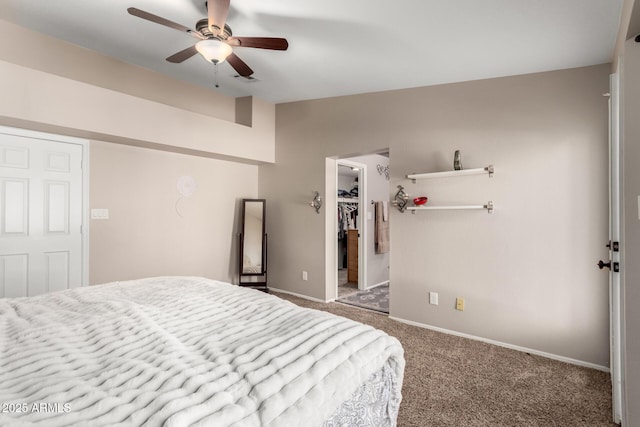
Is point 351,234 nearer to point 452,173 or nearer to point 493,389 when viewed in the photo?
point 452,173

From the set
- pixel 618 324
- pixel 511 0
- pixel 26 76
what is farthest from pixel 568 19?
pixel 26 76

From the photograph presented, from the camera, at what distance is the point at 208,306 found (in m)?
1.52

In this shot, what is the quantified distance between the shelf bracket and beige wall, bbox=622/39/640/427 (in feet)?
6.35

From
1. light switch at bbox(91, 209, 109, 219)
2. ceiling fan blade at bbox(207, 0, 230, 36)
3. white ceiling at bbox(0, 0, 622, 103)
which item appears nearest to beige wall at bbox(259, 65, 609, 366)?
white ceiling at bbox(0, 0, 622, 103)

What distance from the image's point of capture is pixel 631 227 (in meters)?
1.57

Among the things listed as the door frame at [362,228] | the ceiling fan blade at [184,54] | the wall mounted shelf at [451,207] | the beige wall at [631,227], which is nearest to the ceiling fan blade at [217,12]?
Answer: the ceiling fan blade at [184,54]

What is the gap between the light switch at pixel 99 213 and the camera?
3285mm

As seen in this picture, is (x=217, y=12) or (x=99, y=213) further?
(x=99, y=213)

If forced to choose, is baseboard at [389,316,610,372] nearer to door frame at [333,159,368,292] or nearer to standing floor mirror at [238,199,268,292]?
door frame at [333,159,368,292]

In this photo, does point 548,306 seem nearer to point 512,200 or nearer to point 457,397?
point 512,200

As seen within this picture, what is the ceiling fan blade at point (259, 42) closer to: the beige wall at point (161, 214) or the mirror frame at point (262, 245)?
the beige wall at point (161, 214)

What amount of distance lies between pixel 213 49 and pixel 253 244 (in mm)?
2716

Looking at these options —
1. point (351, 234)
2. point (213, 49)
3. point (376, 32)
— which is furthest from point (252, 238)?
point (376, 32)

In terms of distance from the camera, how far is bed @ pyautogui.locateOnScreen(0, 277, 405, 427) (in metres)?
0.77
